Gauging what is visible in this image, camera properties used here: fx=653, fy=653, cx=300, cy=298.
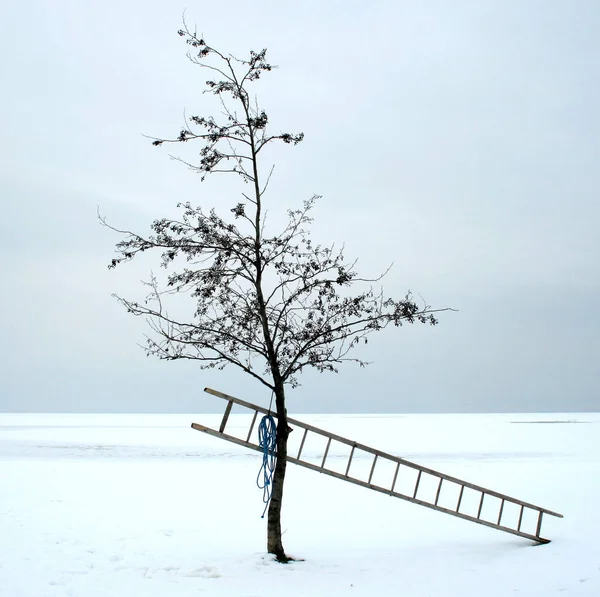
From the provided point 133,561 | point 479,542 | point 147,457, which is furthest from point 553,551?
point 147,457

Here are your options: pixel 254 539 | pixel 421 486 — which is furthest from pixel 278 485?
pixel 421 486

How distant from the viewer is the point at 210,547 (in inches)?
502

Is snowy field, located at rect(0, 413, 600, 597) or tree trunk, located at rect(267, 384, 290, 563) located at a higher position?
tree trunk, located at rect(267, 384, 290, 563)

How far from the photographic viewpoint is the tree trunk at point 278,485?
11.4 metres

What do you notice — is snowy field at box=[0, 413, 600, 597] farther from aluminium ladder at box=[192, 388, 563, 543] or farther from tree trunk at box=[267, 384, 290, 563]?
aluminium ladder at box=[192, 388, 563, 543]

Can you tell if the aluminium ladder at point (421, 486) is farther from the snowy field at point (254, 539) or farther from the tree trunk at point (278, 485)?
the snowy field at point (254, 539)

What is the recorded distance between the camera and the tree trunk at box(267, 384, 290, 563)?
11.4m

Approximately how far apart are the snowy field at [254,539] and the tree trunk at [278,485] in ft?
1.08

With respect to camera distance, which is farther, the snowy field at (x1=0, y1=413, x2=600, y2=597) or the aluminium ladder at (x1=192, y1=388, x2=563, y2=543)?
the aluminium ladder at (x1=192, y1=388, x2=563, y2=543)

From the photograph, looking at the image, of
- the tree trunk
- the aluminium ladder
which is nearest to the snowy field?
the tree trunk

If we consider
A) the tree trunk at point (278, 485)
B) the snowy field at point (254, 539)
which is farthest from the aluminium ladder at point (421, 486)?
the snowy field at point (254, 539)

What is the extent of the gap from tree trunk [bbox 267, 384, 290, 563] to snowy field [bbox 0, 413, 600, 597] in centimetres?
33

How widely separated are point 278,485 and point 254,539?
115 inches

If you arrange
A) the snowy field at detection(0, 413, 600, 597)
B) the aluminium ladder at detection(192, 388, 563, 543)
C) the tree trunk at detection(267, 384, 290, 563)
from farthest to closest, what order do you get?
the tree trunk at detection(267, 384, 290, 563), the aluminium ladder at detection(192, 388, 563, 543), the snowy field at detection(0, 413, 600, 597)
